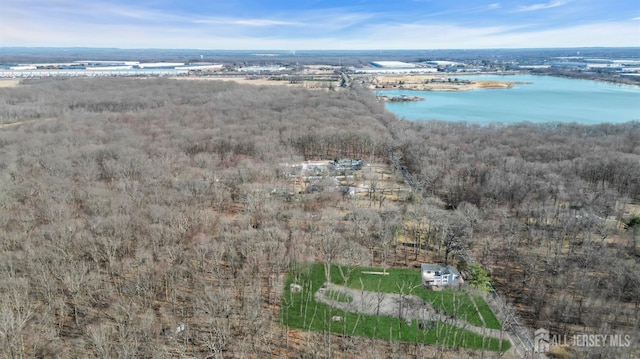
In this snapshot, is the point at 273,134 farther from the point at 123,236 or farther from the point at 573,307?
the point at 573,307

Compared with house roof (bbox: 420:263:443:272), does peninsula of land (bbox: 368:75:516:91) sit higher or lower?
higher

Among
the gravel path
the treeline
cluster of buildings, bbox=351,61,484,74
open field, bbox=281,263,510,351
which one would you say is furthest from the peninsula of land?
open field, bbox=281,263,510,351

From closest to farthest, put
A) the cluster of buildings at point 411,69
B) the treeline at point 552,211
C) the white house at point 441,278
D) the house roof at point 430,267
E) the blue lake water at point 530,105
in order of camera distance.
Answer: the treeline at point 552,211 → the white house at point 441,278 → the house roof at point 430,267 → the blue lake water at point 530,105 → the cluster of buildings at point 411,69

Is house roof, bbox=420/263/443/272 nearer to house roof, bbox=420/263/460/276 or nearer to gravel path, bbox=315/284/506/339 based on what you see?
house roof, bbox=420/263/460/276

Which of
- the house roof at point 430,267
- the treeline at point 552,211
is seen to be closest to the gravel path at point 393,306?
the house roof at point 430,267

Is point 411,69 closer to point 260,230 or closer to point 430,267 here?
point 260,230

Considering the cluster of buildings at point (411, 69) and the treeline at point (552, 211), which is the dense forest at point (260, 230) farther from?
the cluster of buildings at point (411, 69)


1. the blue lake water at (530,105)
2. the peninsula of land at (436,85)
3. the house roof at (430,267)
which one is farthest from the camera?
the peninsula of land at (436,85)
